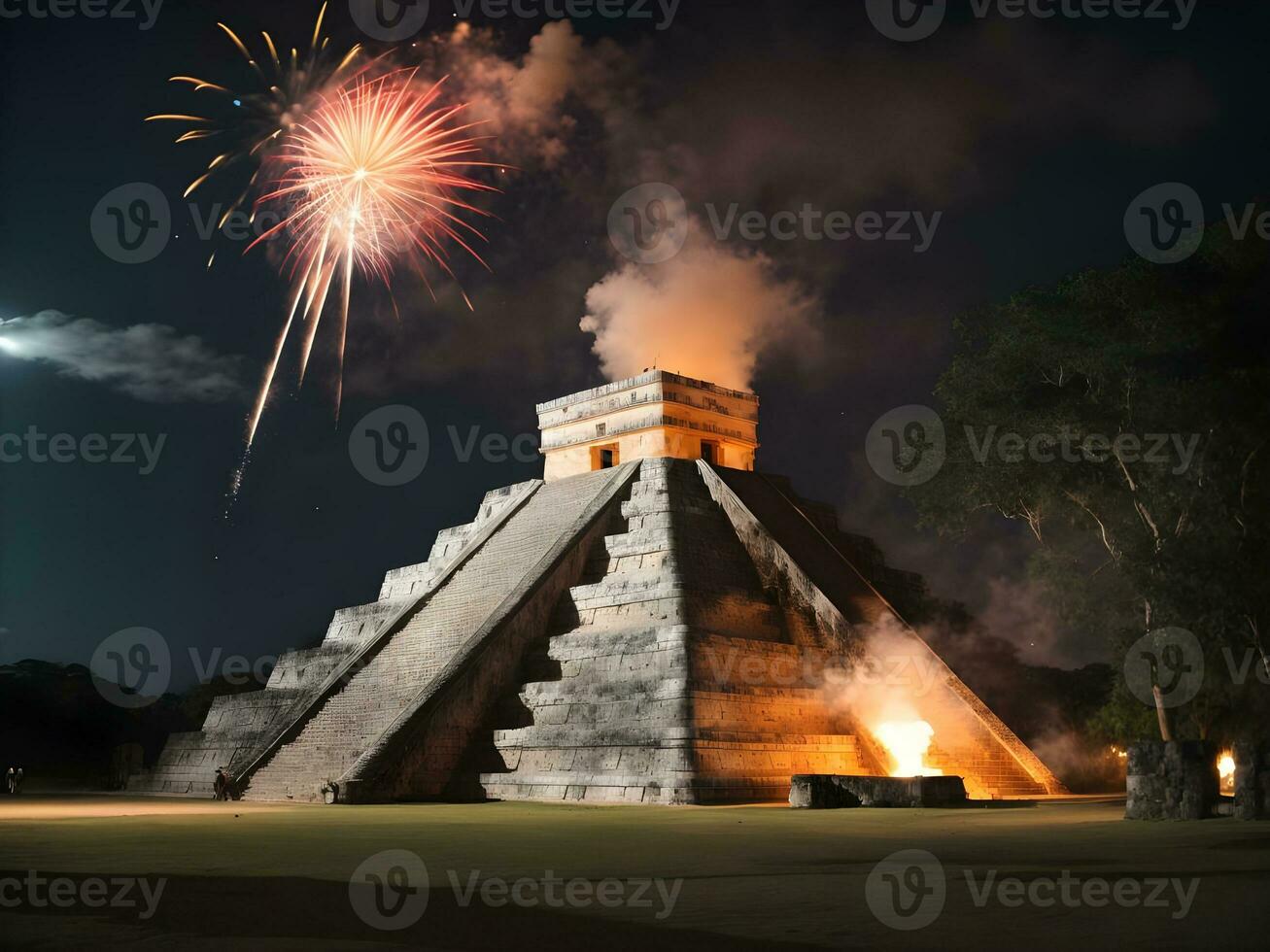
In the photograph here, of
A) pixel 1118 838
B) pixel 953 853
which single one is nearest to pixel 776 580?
pixel 1118 838

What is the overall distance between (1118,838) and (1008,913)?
6.37 metres

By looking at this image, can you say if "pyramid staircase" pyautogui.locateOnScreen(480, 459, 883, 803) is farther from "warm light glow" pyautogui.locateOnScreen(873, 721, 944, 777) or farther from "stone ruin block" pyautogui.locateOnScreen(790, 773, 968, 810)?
"stone ruin block" pyautogui.locateOnScreen(790, 773, 968, 810)

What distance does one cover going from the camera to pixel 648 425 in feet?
102

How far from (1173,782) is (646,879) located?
9.89 metres

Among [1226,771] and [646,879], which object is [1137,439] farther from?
[646,879]

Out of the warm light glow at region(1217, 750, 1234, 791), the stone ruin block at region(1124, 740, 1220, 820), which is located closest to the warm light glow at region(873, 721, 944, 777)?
the stone ruin block at region(1124, 740, 1220, 820)

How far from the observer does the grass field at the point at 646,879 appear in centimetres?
600

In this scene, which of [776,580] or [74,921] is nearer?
[74,921]

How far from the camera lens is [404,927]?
6262 mm

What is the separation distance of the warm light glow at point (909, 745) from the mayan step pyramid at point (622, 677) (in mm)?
169

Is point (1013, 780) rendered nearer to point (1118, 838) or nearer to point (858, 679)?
point (858, 679)

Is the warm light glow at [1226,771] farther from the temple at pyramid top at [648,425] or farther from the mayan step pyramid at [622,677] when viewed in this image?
the temple at pyramid top at [648,425]

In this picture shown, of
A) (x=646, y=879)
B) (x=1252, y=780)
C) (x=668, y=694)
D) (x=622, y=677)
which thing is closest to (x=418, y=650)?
(x=622, y=677)

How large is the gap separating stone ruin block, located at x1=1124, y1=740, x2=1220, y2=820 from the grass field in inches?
29.5
